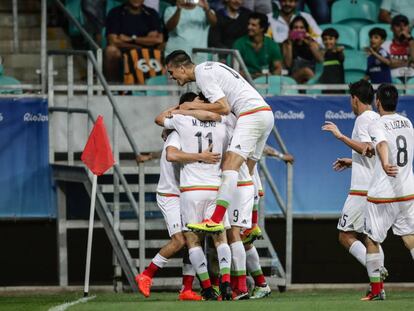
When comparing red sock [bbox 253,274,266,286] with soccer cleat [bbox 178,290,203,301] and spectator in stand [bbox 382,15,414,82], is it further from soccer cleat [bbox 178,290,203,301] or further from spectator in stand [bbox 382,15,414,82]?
Answer: spectator in stand [bbox 382,15,414,82]

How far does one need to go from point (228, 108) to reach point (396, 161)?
5.75 feet

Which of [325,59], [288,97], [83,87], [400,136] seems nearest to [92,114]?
[83,87]

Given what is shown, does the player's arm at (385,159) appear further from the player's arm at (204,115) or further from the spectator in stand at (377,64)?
the spectator in stand at (377,64)

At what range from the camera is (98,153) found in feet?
56.0

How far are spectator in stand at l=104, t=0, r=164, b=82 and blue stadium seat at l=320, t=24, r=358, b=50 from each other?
9.61 ft

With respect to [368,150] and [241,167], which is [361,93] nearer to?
[368,150]

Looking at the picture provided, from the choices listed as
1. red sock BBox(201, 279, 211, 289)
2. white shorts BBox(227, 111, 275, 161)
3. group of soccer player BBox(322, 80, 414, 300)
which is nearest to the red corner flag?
white shorts BBox(227, 111, 275, 161)

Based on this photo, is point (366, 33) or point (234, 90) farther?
point (366, 33)

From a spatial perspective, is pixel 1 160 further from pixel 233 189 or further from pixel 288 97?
pixel 233 189

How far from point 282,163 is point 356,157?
5.25 metres

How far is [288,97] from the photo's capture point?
67.6ft

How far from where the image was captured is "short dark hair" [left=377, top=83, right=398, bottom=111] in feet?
46.8

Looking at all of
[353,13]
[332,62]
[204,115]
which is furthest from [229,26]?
[204,115]

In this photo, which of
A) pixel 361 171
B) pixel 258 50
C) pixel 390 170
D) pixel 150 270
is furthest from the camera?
pixel 258 50
